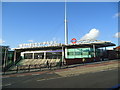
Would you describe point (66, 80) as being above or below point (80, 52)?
below

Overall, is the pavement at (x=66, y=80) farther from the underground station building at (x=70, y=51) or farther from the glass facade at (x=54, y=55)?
the glass facade at (x=54, y=55)

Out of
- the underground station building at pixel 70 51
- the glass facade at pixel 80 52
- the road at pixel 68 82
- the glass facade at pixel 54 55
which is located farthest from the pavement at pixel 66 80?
the glass facade at pixel 54 55

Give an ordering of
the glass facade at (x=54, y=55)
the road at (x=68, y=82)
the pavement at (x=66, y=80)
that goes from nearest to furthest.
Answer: the road at (x=68, y=82) → the pavement at (x=66, y=80) → the glass facade at (x=54, y=55)

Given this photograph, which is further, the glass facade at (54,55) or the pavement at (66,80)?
the glass facade at (54,55)

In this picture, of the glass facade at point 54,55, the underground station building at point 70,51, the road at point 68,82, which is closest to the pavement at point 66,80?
the road at point 68,82

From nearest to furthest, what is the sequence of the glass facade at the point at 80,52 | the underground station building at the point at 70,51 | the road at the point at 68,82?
the road at the point at 68,82 → the underground station building at the point at 70,51 → the glass facade at the point at 80,52

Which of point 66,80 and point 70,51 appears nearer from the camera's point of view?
point 66,80

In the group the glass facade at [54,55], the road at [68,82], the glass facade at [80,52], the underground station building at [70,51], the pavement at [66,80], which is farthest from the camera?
the glass facade at [54,55]

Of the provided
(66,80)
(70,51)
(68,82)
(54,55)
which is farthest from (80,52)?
(68,82)

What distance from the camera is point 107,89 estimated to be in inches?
321

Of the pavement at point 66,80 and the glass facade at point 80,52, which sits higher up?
the glass facade at point 80,52

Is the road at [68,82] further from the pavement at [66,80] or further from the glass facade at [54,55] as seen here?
the glass facade at [54,55]

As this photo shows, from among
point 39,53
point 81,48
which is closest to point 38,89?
point 81,48

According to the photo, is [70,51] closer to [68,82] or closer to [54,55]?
[54,55]
